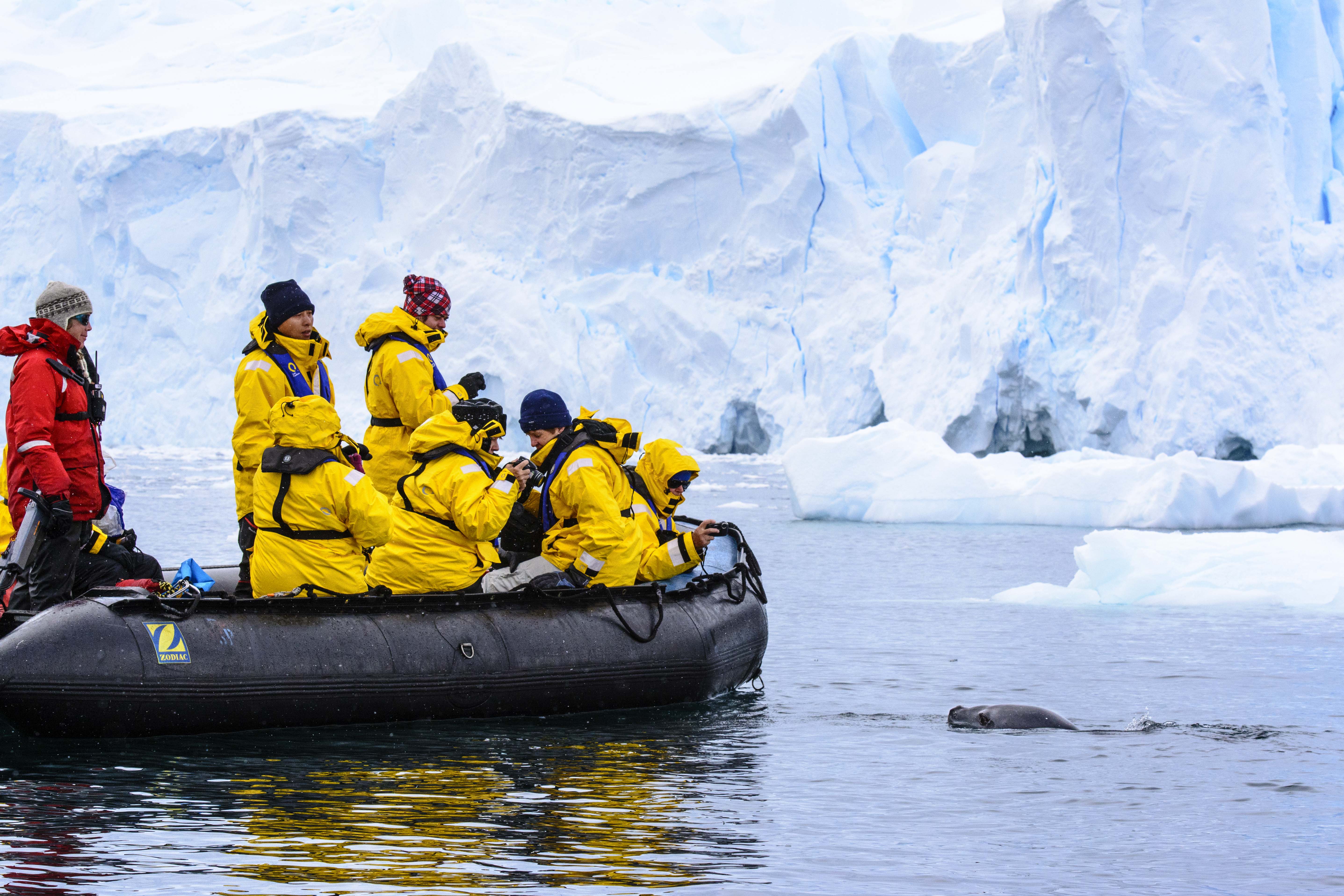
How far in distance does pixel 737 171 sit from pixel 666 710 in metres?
24.2

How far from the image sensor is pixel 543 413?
5.86 meters

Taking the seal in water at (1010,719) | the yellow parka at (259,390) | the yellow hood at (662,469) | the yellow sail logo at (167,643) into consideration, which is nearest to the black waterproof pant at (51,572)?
the yellow sail logo at (167,643)

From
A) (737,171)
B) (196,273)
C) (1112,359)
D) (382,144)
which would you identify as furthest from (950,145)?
(196,273)

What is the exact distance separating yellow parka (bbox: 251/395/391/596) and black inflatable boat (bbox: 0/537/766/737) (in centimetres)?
13

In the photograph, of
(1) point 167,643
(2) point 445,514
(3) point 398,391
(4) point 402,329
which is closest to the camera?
(1) point 167,643

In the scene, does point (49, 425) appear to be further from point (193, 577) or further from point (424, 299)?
point (424, 299)

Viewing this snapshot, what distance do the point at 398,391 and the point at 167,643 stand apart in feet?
5.18

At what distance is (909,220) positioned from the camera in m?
28.7

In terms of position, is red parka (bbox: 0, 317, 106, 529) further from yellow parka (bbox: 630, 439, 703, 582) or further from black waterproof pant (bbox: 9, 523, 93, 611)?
yellow parka (bbox: 630, 439, 703, 582)

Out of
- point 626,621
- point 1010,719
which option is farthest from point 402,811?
point 1010,719

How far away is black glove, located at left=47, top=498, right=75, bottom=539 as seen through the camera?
523 cm

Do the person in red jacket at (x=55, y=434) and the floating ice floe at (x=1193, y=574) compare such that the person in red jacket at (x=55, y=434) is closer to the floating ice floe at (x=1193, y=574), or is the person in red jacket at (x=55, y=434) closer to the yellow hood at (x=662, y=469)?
the yellow hood at (x=662, y=469)

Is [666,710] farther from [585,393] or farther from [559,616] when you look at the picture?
[585,393]

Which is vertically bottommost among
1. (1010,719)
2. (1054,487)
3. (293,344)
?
(1010,719)
